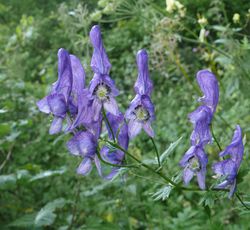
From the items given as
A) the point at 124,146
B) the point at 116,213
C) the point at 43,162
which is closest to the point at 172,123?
the point at 43,162

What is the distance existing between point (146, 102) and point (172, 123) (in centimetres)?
286

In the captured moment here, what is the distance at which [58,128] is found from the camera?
1.20 metres

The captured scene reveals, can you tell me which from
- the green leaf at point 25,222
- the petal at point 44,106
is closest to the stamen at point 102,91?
the petal at point 44,106

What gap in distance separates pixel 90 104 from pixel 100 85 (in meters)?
0.05

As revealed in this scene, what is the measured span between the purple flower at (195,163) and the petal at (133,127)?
0.42ft

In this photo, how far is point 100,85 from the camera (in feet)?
3.95

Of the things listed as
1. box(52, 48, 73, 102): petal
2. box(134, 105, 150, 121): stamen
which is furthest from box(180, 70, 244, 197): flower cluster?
box(52, 48, 73, 102): petal

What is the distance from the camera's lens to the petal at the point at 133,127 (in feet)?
4.07

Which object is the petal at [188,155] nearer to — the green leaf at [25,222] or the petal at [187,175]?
the petal at [187,175]

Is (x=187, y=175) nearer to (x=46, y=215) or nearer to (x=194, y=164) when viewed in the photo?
(x=194, y=164)

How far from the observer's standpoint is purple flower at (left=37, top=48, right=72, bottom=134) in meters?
1.17

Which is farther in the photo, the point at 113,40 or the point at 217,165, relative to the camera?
the point at 113,40

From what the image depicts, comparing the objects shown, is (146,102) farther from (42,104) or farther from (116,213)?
(116,213)

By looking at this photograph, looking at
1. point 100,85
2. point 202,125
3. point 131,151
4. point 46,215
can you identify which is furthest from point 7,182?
point 202,125
